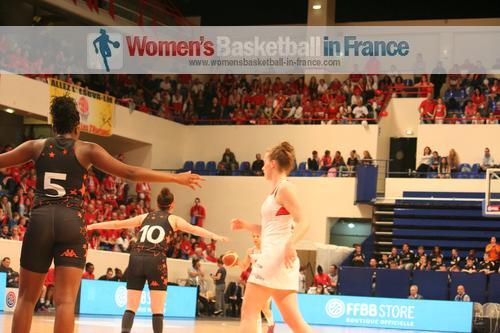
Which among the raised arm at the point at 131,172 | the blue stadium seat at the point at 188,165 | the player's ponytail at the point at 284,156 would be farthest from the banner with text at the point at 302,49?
the raised arm at the point at 131,172

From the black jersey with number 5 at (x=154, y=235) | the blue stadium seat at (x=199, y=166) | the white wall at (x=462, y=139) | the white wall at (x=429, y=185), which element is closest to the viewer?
the black jersey with number 5 at (x=154, y=235)

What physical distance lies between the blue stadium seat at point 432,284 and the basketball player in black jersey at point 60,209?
17682mm

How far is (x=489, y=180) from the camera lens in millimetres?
24016

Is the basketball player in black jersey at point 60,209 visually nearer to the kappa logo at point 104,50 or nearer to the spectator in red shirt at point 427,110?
the kappa logo at point 104,50

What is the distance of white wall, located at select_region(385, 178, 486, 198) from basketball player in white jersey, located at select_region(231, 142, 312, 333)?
2186cm

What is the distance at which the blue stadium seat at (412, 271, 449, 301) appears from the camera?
73.3ft

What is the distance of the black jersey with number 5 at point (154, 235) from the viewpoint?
31.0 feet

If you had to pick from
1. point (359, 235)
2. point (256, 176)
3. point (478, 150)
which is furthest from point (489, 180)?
point (256, 176)

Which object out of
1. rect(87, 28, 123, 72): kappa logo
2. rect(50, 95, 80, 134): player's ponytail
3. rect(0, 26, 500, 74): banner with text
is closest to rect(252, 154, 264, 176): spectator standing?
rect(0, 26, 500, 74): banner with text

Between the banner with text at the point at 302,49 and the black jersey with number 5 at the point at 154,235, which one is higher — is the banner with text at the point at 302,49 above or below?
above

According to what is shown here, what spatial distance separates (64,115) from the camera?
592cm

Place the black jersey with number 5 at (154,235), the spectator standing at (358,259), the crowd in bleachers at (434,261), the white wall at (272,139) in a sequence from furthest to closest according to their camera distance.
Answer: the white wall at (272,139) < the spectator standing at (358,259) < the crowd in bleachers at (434,261) < the black jersey with number 5 at (154,235)

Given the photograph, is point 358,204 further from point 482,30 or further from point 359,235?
point 482,30

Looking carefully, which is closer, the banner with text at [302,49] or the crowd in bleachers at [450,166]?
the crowd in bleachers at [450,166]
